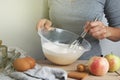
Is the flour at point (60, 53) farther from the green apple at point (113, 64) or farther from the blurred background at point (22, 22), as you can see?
the blurred background at point (22, 22)

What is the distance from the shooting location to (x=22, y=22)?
1312 mm

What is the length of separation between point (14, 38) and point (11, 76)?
469 millimetres

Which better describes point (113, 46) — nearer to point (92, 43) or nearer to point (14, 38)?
point (92, 43)

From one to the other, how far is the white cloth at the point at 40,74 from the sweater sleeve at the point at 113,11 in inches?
17.5

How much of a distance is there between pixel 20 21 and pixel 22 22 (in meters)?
0.01

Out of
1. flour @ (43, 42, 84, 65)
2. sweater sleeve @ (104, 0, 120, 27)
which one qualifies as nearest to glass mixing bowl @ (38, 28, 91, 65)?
flour @ (43, 42, 84, 65)

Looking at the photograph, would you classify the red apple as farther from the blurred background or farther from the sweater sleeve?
the blurred background

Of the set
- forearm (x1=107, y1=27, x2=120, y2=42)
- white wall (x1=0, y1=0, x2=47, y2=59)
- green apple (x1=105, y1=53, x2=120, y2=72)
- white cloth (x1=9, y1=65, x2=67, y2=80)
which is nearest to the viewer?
white cloth (x1=9, y1=65, x2=67, y2=80)

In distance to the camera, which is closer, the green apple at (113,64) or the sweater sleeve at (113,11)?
the green apple at (113,64)

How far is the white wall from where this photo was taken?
1.28 metres

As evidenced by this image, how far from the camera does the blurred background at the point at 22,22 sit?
50.4 inches

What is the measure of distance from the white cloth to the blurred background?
452 mm

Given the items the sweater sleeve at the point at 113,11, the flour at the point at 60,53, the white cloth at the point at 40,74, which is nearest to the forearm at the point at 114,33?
the sweater sleeve at the point at 113,11

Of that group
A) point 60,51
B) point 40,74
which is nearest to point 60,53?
point 60,51
